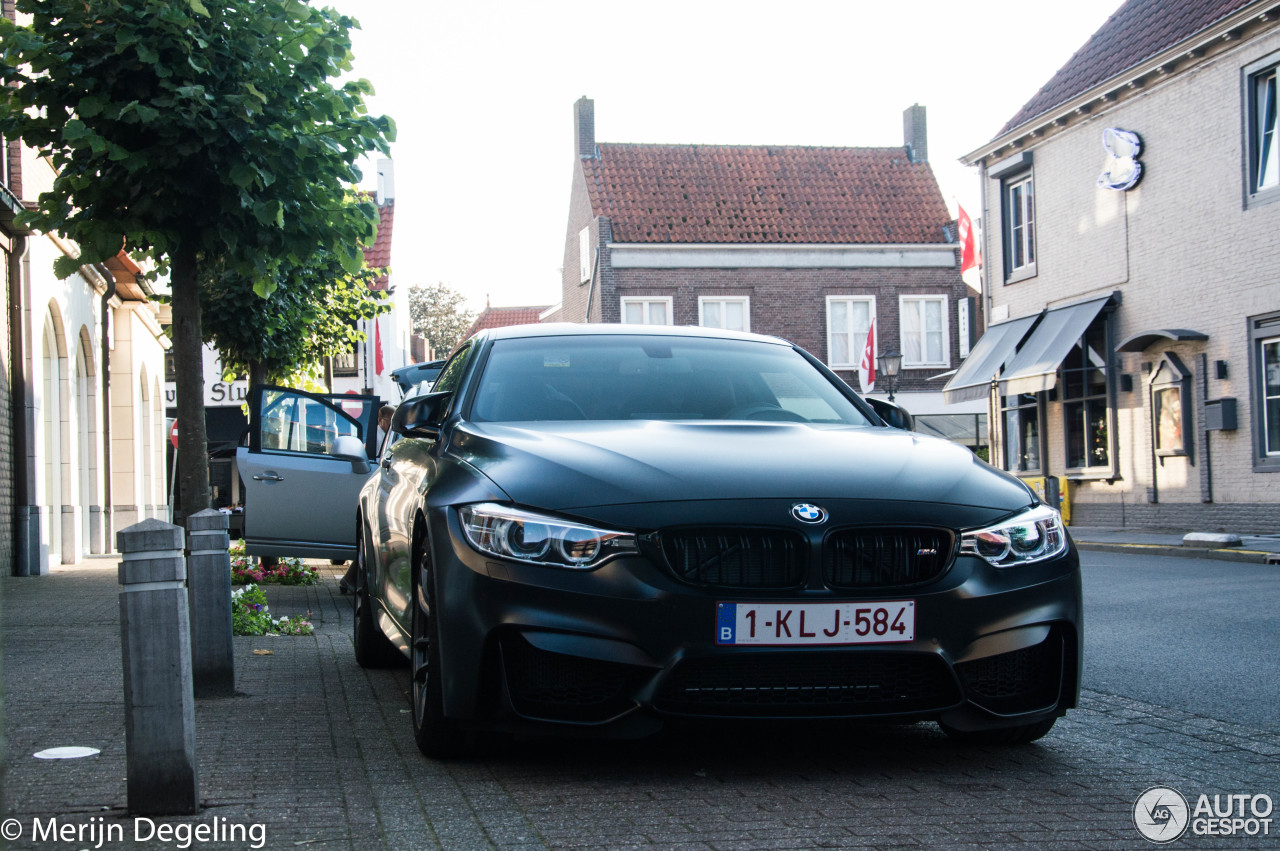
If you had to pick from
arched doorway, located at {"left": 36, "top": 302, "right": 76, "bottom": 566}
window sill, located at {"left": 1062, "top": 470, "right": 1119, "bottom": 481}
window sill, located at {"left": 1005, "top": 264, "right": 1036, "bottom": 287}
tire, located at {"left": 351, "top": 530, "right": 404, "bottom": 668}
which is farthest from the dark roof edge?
arched doorway, located at {"left": 36, "top": 302, "right": 76, "bottom": 566}

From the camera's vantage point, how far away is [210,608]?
6.24 m

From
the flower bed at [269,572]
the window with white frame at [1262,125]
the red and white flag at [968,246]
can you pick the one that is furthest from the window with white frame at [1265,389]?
the flower bed at [269,572]

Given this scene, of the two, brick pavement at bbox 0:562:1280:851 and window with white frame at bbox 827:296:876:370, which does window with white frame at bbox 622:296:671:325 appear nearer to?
window with white frame at bbox 827:296:876:370

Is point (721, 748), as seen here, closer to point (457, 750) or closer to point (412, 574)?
point (457, 750)

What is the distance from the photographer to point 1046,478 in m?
24.7

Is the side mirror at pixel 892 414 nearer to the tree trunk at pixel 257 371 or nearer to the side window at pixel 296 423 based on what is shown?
the side window at pixel 296 423

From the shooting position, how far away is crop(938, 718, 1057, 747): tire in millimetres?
4715

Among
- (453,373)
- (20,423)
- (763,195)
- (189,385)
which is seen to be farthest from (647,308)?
(453,373)

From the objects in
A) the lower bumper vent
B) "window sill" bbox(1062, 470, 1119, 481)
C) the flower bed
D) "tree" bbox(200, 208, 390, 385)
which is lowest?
the flower bed

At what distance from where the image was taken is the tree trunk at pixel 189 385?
896 centimetres

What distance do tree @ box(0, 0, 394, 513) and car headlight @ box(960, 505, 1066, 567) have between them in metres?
5.43

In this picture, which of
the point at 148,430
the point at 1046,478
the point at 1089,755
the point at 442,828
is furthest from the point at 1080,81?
the point at 442,828

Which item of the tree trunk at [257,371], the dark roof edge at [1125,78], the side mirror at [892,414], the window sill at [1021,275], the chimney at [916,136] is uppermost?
the chimney at [916,136]

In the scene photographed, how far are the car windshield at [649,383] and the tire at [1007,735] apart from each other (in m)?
A: 1.34
